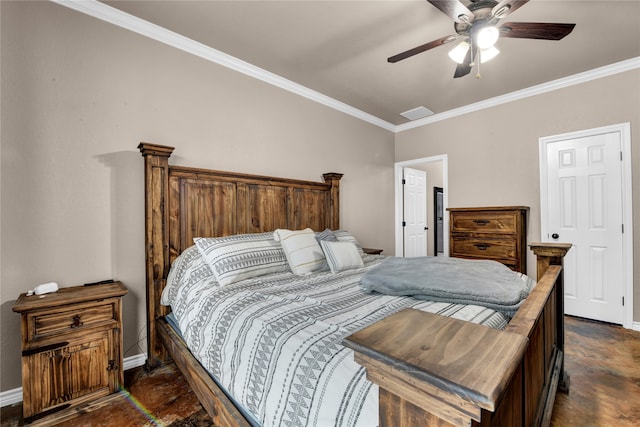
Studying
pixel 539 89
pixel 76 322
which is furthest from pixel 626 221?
pixel 76 322

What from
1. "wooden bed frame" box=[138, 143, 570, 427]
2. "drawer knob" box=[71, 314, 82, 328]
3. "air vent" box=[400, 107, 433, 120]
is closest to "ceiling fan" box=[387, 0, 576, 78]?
"wooden bed frame" box=[138, 143, 570, 427]

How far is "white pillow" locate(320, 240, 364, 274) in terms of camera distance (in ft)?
7.38

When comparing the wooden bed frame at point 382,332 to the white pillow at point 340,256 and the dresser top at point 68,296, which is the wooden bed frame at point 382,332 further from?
the white pillow at point 340,256

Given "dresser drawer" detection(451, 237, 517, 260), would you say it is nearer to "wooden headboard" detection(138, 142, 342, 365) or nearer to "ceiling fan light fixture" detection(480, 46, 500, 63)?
"wooden headboard" detection(138, 142, 342, 365)

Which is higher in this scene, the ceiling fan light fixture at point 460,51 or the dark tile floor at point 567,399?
the ceiling fan light fixture at point 460,51

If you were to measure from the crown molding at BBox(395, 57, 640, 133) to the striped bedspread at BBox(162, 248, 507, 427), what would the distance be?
333 centimetres

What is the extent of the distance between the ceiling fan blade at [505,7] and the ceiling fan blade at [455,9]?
12 centimetres

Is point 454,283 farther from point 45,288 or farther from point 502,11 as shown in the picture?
point 45,288

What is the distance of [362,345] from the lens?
50cm

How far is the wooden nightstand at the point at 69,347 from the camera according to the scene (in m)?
1.53

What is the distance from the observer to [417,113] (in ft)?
13.4

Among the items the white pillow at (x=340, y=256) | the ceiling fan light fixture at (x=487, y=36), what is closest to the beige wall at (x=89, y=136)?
the white pillow at (x=340, y=256)

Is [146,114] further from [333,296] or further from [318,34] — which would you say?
[333,296]

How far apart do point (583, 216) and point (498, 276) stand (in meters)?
2.50
